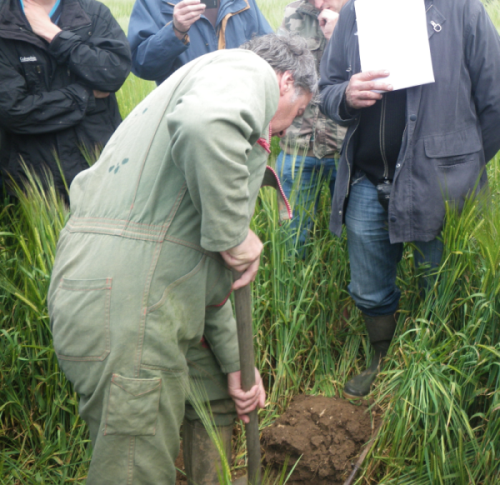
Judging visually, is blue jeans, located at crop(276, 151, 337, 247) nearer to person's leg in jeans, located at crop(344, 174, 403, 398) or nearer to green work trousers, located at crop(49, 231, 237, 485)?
person's leg in jeans, located at crop(344, 174, 403, 398)

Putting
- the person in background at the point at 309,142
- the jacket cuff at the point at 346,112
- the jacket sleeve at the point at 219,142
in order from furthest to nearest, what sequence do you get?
the person in background at the point at 309,142 < the jacket cuff at the point at 346,112 < the jacket sleeve at the point at 219,142

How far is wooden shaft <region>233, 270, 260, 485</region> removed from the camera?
5.44ft

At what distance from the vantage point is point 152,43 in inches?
115

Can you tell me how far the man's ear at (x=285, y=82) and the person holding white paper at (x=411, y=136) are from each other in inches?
16.5

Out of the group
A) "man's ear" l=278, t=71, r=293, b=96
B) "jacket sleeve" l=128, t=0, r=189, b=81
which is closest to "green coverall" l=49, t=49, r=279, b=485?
"man's ear" l=278, t=71, r=293, b=96

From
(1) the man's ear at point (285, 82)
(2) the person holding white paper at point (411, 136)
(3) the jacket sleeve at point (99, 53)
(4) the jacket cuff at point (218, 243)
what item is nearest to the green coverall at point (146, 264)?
(4) the jacket cuff at point (218, 243)

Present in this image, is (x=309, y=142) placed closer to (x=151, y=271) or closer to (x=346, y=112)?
(x=346, y=112)

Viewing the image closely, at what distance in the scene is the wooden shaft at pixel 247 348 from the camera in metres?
1.66

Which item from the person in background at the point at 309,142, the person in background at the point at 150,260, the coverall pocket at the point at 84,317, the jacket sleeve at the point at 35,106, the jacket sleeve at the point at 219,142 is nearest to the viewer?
the jacket sleeve at the point at 219,142

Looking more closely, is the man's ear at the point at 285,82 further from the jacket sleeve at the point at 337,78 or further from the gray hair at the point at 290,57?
the jacket sleeve at the point at 337,78

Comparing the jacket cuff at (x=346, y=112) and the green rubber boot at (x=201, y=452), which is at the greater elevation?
the jacket cuff at (x=346, y=112)

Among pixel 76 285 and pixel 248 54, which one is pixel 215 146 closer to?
pixel 248 54

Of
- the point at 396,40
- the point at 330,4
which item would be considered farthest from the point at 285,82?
the point at 330,4

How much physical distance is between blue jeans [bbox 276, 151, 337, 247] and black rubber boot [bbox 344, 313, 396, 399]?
516mm
